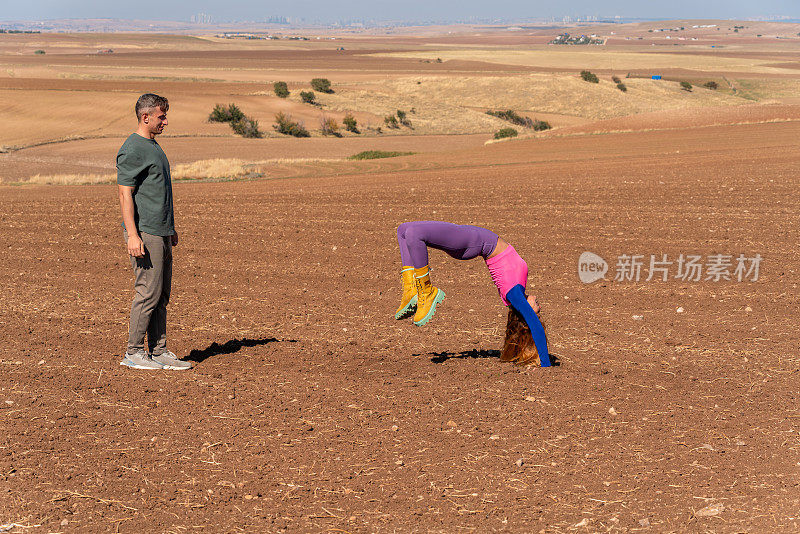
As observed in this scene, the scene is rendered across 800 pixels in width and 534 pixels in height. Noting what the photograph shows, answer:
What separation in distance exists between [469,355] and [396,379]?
40.4 inches

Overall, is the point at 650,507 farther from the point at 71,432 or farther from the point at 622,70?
the point at 622,70

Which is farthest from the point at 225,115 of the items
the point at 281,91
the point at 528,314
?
the point at 528,314

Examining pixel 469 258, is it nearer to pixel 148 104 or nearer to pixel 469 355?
pixel 469 355

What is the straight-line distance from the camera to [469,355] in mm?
8164

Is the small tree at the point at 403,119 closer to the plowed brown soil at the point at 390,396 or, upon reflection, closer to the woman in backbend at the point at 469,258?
the plowed brown soil at the point at 390,396

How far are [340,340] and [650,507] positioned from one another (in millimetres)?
4301

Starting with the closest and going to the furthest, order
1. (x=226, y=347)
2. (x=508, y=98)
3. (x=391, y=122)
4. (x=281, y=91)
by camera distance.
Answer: (x=226, y=347)
(x=391, y=122)
(x=281, y=91)
(x=508, y=98)

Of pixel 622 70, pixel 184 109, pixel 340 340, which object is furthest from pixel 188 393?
pixel 622 70

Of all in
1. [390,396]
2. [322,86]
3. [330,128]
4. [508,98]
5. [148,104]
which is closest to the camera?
[148,104]

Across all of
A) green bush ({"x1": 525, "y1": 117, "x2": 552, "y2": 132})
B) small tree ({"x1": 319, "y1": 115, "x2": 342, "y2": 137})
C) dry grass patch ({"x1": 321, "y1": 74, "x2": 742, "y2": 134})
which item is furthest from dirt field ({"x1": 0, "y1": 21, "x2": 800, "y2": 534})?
dry grass patch ({"x1": 321, "y1": 74, "x2": 742, "y2": 134})

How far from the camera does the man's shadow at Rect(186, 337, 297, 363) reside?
324 inches

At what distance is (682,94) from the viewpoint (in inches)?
3688

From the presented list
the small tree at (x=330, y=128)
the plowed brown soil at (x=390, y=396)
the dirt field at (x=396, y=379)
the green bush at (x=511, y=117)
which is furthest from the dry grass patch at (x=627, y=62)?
the plowed brown soil at (x=390, y=396)

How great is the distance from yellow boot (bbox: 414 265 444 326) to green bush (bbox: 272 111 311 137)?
176ft
